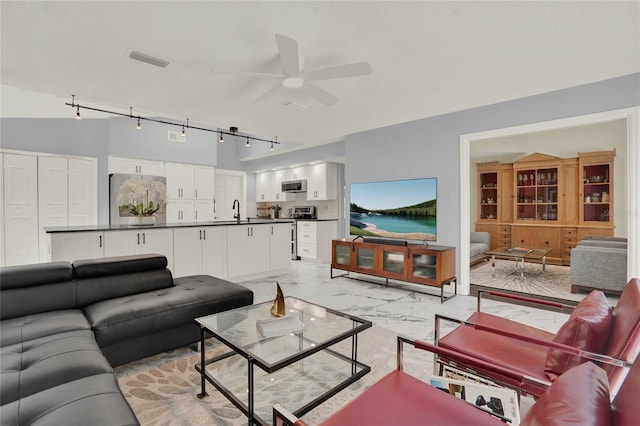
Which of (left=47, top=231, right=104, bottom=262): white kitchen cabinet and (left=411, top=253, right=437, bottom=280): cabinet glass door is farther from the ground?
(left=47, top=231, right=104, bottom=262): white kitchen cabinet

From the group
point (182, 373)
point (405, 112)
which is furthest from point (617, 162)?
point (182, 373)

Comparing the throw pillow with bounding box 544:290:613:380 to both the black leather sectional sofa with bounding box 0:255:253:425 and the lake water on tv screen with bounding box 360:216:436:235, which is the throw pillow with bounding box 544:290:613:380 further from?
the lake water on tv screen with bounding box 360:216:436:235

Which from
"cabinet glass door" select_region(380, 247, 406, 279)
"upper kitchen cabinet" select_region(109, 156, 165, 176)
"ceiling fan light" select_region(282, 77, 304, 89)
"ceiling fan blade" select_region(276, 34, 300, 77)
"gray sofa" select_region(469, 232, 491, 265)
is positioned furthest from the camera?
"upper kitchen cabinet" select_region(109, 156, 165, 176)

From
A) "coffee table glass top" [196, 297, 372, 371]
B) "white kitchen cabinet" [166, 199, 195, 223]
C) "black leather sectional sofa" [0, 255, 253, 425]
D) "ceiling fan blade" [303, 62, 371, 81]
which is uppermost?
"ceiling fan blade" [303, 62, 371, 81]

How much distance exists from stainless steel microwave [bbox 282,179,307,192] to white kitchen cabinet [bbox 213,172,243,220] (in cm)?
188

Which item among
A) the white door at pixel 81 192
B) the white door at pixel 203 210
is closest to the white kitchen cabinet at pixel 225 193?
the white door at pixel 203 210

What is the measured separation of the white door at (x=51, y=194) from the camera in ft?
18.0

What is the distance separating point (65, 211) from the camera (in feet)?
18.7

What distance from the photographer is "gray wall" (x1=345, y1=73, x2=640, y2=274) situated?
3.28 metres

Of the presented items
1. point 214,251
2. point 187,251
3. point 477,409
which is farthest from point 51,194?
point 477,409

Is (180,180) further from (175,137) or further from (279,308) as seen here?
(279,308)

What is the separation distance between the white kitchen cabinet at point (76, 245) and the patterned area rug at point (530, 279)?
524 cm

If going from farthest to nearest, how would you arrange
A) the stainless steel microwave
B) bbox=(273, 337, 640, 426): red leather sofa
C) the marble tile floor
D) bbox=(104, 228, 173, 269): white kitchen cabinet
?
the stainless steel microwave
bbox=(104, 228, 173, 269): white kitchen cabinet
the marble tile floor
bbox=(273, 337, 640, 426): red leather sofa

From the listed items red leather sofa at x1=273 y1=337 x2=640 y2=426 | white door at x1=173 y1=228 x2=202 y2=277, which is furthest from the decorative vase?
red leather sofa at x1=273 y1=337 x2=640 y2=426
